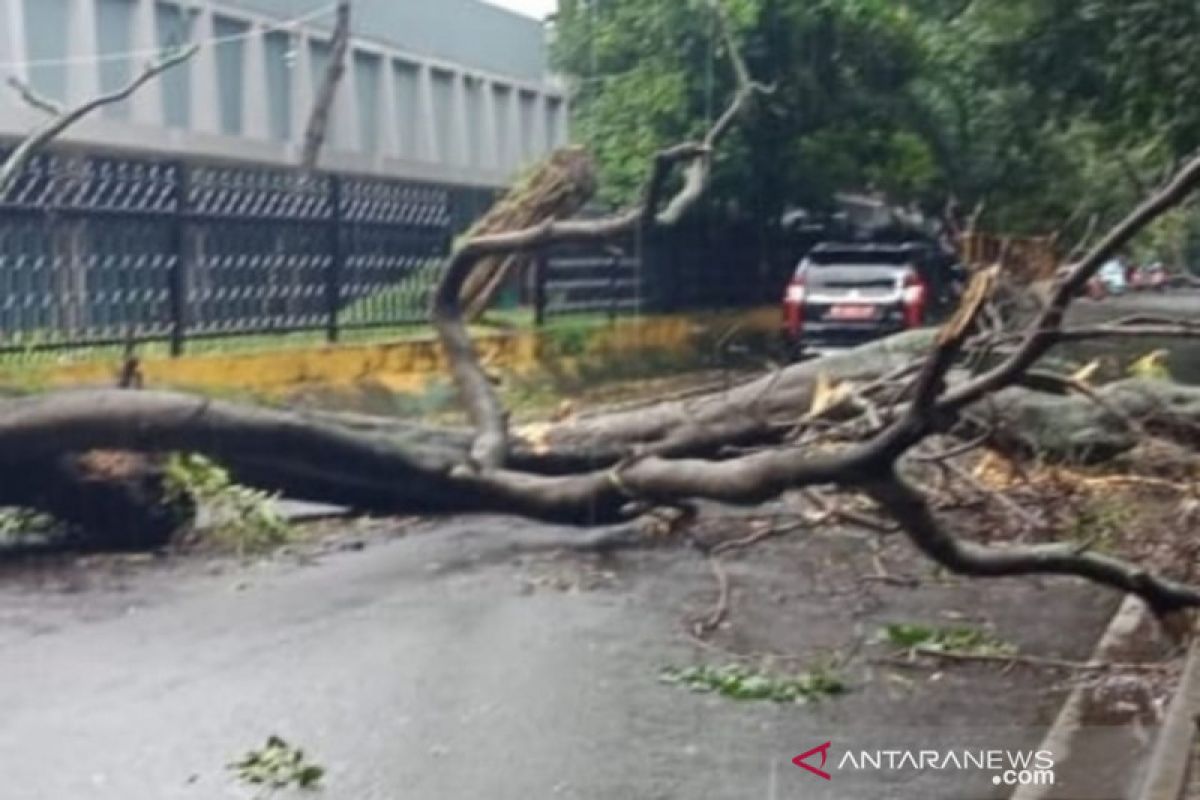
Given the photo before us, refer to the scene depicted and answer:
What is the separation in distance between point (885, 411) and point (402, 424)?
226 cm

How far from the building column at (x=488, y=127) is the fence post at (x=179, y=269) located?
4.95 meters

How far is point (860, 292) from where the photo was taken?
55.0ft

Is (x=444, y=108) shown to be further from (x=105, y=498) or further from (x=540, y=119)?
(x=105, y=498)

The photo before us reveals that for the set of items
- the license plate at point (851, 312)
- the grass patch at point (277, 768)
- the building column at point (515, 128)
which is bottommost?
the grass patch at point (277, 768)

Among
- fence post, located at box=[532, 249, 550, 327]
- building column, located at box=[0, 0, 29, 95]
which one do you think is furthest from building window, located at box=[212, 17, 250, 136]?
fence post, located at box=[532, 249, 550, 327]

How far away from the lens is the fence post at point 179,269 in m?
13.7

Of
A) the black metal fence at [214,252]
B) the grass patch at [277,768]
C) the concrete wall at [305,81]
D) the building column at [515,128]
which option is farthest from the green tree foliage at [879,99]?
the grass patch at [277,768]

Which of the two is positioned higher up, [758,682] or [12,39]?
[12,39]

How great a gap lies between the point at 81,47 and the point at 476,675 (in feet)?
32.0

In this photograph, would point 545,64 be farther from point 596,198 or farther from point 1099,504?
point 1099,504

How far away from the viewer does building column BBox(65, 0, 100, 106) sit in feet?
49.4

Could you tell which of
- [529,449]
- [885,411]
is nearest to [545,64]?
[529,449]

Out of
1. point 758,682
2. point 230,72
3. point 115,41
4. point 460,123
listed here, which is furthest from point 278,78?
point 758,682

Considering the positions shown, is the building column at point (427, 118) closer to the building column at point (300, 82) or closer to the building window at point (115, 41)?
the building column at point (300, 82)
